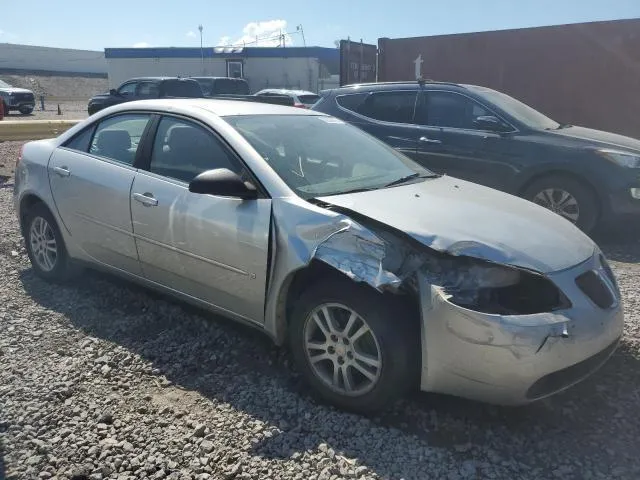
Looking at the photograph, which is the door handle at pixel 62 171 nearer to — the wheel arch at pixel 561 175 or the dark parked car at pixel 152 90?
the wheel arch at pixel 561 175

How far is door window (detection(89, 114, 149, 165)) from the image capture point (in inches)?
160

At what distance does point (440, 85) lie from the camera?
7.09 metres

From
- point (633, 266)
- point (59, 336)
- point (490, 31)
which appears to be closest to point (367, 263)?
point (59, 336)

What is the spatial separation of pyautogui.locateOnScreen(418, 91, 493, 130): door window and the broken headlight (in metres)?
4.35

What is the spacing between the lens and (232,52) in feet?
125

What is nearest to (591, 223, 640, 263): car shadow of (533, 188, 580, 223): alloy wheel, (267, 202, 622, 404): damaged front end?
(533, 188, 580, 223): alloy wheel

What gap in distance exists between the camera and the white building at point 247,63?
37.3 meters

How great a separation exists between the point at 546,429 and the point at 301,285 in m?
1.44

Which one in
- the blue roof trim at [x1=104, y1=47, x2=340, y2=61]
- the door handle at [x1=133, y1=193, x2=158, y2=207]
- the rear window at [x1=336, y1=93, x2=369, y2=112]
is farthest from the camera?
the blue roof trim at [x1=104, y1=47, x2=340, y2=61]

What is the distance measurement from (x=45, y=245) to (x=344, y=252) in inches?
119

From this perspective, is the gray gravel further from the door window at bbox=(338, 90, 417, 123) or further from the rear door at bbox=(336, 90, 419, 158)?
the door window at bbox=(338, 90, 417, 123)

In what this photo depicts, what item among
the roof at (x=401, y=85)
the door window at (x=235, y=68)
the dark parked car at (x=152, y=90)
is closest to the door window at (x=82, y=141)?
the roof at (x=401, y=85)

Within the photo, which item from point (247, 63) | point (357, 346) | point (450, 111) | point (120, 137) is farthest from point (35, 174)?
point (247, 63)

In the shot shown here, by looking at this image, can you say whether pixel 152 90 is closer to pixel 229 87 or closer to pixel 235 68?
pixel 229 87
